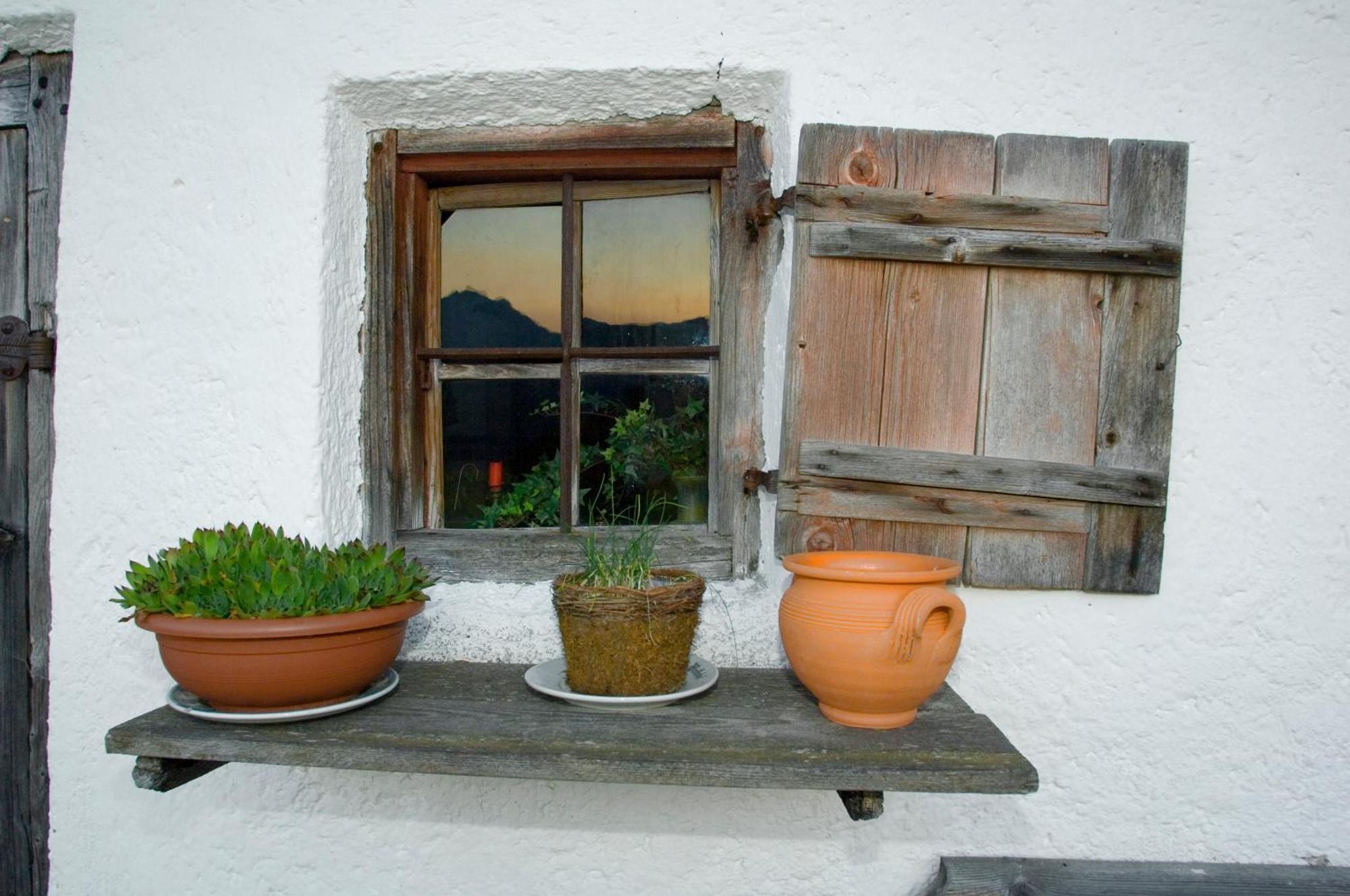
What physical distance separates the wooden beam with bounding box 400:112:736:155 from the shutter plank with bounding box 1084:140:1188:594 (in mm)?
726

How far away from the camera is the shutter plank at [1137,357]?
55.6 inches

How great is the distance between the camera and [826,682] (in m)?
1.20

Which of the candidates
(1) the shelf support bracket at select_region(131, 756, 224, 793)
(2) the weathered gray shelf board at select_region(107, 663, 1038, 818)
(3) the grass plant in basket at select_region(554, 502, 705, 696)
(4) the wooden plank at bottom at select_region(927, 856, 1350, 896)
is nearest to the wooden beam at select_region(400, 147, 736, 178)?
(3) the grass plant in basket at select_region(554, 502, 705, 696)

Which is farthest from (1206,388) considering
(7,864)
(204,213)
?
(7,864)

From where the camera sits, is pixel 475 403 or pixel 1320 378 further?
pixel 475 403

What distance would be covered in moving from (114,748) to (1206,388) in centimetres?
188

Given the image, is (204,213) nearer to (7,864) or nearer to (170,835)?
(170,835)

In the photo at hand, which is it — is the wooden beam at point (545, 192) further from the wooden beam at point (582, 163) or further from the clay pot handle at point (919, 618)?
the clay pot handle at point (919, 618)

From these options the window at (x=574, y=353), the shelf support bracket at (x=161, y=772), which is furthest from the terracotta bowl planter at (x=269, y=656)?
the window at (x=574, y=353)

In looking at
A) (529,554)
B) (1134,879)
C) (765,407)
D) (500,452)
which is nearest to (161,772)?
(529,554)

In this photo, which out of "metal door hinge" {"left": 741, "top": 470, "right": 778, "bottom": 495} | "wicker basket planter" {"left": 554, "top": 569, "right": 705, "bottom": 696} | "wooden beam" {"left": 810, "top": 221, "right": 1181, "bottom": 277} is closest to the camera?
"wicker basket planter" {"left": 554, "top": 569, "right": 705, "bottom": 696}

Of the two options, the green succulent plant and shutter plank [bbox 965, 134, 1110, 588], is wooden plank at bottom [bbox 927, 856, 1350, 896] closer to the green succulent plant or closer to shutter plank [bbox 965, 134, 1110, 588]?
shutter plank [bbox 965, 134, 1110, 588]

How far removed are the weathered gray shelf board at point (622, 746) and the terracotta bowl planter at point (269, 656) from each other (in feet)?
0.15

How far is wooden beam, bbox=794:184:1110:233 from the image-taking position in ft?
4.59
